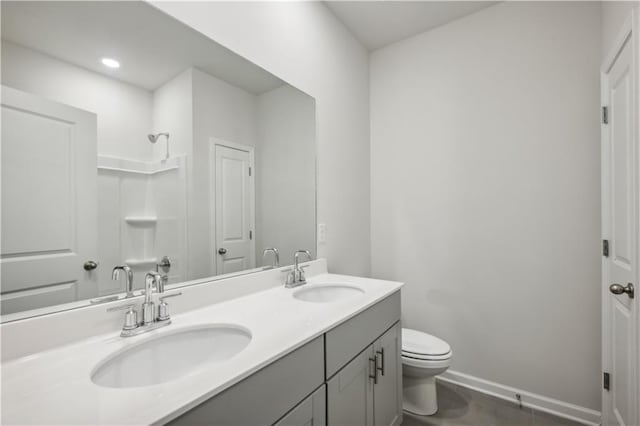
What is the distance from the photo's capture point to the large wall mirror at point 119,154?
2.62 ft

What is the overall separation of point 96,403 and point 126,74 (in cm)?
101

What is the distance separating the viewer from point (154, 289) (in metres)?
1.02

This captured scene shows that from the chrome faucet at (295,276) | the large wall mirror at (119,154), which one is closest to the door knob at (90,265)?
the large wall mirror at (119,154)

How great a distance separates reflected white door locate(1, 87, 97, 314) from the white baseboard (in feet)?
7.57

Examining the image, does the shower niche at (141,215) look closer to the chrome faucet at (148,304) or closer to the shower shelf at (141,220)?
the shower shelf at (141,220)

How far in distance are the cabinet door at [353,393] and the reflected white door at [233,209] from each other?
670 millimetres

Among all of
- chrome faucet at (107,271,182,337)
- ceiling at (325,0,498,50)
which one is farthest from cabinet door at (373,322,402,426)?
ceiling at (325,0,498,50)

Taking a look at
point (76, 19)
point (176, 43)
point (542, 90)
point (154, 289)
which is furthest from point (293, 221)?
point (542, 90)

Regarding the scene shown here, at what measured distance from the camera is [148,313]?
94cm

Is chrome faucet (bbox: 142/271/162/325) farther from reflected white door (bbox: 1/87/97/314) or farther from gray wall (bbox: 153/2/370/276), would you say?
gray wall (bbox: 153/2/370/276)

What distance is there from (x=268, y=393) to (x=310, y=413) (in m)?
0.25

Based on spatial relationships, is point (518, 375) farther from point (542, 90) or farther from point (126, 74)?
point (126, 74)

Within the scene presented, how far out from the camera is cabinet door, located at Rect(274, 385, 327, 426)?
2.75 ft

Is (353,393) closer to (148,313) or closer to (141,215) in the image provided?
(148,313)
